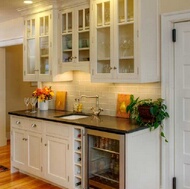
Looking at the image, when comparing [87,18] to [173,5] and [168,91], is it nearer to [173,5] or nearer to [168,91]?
[173,5]

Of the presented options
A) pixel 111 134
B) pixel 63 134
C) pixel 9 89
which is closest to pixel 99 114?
pixel 63 134

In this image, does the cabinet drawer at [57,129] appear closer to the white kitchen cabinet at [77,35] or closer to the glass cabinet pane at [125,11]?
the white kitchen cabinet at [77,35]

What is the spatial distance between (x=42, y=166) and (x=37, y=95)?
111 centimetres

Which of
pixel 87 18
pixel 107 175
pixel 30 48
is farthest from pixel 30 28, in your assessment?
pixel 107 175

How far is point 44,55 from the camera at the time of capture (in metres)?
4.12

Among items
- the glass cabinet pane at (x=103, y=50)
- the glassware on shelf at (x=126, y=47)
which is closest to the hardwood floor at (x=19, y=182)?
the glass cabinet pane at (x=103, y=50)

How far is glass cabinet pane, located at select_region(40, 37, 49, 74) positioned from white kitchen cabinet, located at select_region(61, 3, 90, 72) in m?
0.33

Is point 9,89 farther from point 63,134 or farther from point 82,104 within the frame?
point 63,134

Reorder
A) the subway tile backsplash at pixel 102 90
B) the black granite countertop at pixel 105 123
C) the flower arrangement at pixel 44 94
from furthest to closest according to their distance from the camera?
1. the flower arrangement at pixel 44 94
2. the subway tile backsplash at pixel 102 90
3. the black granite countertop at pixel 105 123

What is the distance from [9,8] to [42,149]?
7.52ft

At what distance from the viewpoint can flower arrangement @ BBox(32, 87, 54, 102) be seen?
4191 mm

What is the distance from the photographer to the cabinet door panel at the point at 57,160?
11.0ft

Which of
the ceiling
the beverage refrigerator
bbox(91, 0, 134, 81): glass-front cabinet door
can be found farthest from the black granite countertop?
the ceiling

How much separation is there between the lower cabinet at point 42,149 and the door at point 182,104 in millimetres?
1278
